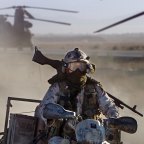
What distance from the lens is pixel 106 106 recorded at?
5.59 metres

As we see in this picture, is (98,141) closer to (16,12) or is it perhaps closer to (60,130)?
(60,130)

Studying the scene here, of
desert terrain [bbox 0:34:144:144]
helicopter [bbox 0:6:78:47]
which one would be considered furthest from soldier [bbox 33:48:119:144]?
helicopter [bbox 0:6:78:47]

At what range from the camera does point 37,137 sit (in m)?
5.61

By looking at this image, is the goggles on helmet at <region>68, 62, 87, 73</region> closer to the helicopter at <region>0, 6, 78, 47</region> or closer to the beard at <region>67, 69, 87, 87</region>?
the beard at <region>67, 69, 87, 87</region>

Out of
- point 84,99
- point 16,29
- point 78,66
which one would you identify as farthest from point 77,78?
point 16,29

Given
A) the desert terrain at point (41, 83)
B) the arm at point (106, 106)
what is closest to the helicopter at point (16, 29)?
the desert terrain at point (41, 83)

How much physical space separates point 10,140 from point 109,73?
2271cm

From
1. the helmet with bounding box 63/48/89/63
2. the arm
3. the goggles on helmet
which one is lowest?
the arm

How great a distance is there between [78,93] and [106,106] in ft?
1.00

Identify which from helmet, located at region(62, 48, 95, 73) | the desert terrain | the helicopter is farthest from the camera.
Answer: the helicopter

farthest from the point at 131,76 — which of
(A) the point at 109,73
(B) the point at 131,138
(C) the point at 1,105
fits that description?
(B) the point at 131,138

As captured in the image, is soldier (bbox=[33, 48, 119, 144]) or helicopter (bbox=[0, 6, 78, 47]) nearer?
soldier (bbox=[33, 48, 119, 144])

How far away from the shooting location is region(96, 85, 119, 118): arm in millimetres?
5516

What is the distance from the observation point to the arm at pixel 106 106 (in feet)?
18.1
